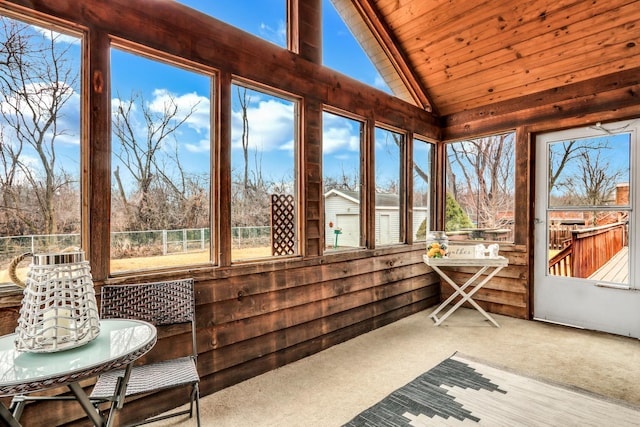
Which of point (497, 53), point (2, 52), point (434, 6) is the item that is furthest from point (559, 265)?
point (2, 52)

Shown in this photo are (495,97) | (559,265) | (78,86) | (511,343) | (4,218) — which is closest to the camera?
(4,218)

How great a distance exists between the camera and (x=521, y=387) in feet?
7.69

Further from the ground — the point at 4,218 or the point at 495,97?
the point at 495,97

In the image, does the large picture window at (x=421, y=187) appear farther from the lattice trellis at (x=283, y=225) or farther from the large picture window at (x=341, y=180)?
the lattice trellis at (x=283, y=225)

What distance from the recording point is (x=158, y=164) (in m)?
2.22

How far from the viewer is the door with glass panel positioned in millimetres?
3250

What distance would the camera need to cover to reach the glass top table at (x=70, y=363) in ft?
3.34

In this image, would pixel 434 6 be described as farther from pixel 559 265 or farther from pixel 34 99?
pixel 34 99

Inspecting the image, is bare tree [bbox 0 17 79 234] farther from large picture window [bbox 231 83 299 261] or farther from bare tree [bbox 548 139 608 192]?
bare tree [bbox 548 139 608 192]

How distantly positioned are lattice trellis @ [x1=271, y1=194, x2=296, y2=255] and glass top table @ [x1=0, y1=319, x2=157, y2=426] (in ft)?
4.65

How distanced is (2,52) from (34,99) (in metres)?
0.25

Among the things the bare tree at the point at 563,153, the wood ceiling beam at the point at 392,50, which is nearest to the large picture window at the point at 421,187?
the wood ceiling beam at the point at 392,50

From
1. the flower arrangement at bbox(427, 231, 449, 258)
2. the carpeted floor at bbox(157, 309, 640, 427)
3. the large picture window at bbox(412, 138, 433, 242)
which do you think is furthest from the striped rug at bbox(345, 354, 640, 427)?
the large picture window at bbox(412, 138, 433, 242)

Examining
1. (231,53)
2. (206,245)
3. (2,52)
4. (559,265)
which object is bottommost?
(559,265)
